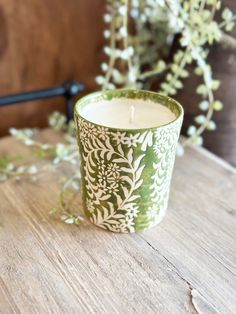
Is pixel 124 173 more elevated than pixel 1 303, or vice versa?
pixel 124 173

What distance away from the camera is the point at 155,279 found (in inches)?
18.1

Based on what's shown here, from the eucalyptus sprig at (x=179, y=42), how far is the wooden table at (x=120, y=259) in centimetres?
15

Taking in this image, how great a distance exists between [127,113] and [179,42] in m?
0.25

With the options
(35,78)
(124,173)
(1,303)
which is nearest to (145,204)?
(124,173)

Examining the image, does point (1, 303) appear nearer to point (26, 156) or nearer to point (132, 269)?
point (132, 269)

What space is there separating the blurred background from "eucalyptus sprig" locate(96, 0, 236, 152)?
48 mm

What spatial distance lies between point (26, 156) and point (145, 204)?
0.29 meters

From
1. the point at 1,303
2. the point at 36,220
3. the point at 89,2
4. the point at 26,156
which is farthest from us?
the point at 89,2

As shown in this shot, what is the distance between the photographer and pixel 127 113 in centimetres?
54

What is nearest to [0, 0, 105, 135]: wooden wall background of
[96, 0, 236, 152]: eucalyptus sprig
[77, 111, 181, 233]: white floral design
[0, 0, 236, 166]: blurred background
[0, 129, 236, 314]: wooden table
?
[0, 0, 236, 166]: blurred background

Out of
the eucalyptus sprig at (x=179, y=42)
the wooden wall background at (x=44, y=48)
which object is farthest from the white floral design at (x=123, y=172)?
the wooden wall background at (x=44, y=48)

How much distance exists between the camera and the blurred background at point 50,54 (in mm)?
737

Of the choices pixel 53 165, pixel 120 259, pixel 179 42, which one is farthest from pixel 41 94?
pixel 120 259

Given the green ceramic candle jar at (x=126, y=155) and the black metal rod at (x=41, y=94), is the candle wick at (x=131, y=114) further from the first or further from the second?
the black metal rod at (x=41, y=94)
